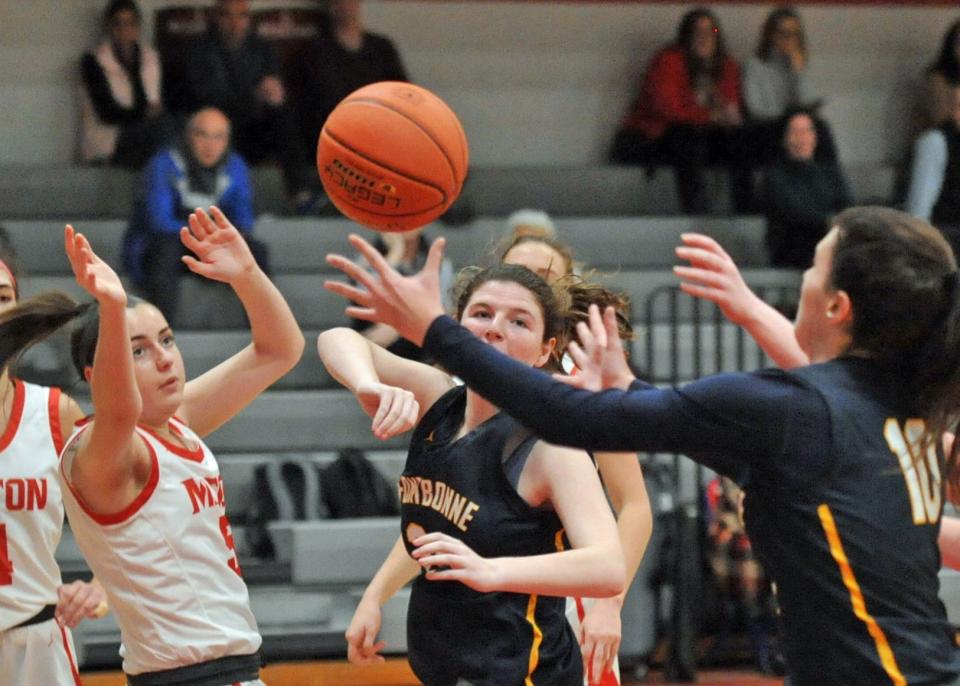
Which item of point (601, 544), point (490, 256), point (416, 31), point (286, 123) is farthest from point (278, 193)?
point (601, 544)

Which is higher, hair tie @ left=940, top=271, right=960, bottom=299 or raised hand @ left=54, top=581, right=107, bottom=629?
hair tie @ left=940, top=271, right=960, bottom=299

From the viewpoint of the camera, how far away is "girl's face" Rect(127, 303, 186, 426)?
3.31 metres

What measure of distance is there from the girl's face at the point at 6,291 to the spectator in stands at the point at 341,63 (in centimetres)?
461

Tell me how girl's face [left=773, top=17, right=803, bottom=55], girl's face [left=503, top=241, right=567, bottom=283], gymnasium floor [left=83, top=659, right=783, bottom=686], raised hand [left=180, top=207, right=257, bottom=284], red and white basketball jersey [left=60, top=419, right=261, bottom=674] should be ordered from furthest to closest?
girl's face [left=773, top=17, right=803, bottom=55] < gymnasium floor [left=83, top=659, right=783, bottom=686] < girl's face [left=503, top=241, right=567, bottom=283] < raised hand [left=180, top=207, right=257, bottom=284] < red and white basketball jersey [left=60, top=419, right=261, bottom=674]

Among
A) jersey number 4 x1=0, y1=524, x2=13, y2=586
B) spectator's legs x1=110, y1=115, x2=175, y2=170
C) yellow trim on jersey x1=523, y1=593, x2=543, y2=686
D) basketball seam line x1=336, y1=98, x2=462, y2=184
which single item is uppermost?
basketball seam line x1=336, y1=98, x2=462, y2=184

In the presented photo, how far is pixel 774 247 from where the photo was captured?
28.5 feet

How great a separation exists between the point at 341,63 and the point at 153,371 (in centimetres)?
531

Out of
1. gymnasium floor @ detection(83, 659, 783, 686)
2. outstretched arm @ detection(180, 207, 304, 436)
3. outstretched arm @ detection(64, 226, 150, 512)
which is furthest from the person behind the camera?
gymnasium floor @ detection(83, 659, 783, 686)

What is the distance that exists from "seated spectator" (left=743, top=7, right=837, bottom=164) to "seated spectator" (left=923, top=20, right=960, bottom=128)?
932 mm

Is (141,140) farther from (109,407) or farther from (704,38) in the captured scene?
(109,407)

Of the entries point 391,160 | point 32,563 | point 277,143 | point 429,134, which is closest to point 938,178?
point 277,143

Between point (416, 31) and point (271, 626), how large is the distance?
14.4ft

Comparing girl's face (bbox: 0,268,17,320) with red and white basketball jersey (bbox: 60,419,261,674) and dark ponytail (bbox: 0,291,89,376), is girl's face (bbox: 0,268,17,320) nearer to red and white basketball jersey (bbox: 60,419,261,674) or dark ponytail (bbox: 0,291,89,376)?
dark ponytail (bbox: 0,291,89,376)

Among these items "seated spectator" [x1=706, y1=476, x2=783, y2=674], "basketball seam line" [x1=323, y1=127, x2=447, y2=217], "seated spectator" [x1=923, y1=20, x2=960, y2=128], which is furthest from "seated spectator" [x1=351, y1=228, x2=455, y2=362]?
"seated spectator" [x1=923, y1=20, x2=960, y2=128]
